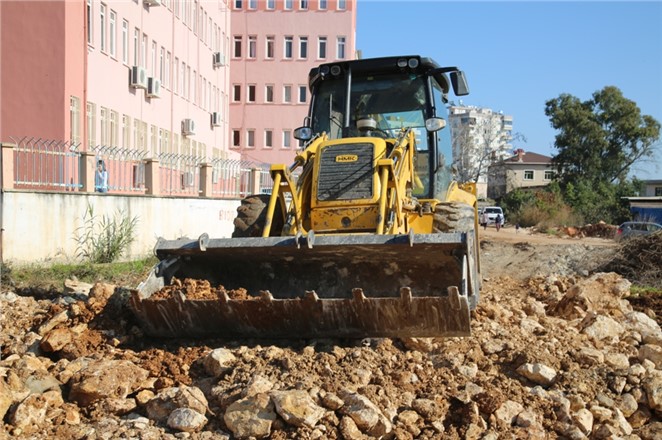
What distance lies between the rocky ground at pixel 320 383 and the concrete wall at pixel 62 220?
610 cm

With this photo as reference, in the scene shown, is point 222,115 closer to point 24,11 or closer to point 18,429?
point 24,11

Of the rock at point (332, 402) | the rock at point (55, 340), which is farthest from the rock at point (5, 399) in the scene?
the rock at point (332, 402)

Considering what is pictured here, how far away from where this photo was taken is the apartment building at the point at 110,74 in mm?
20875

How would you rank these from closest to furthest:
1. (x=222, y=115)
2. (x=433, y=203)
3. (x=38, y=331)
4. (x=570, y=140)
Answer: (x=38, y=331), (x=433, y=203), (x=222, y=115), (x=570, y=140)

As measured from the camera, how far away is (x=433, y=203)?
328 inches

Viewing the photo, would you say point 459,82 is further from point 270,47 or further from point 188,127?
point 270,47

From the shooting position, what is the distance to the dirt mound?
13211mm

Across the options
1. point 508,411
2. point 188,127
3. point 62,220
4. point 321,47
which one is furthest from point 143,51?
point 508,411

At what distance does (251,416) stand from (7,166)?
989cm

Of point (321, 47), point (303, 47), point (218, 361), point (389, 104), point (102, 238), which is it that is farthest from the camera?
point (303, 47)

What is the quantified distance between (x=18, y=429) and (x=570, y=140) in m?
52.3

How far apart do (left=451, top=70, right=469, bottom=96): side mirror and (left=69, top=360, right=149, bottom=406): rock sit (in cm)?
435

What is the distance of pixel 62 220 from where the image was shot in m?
14.6

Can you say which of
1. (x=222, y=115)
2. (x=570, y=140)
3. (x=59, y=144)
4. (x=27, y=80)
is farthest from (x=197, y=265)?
(x=570, y=140)
